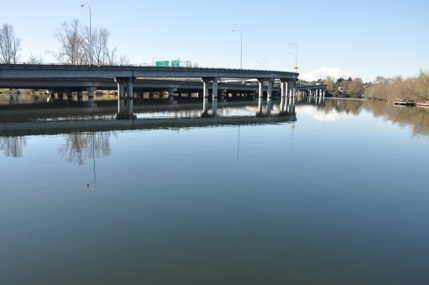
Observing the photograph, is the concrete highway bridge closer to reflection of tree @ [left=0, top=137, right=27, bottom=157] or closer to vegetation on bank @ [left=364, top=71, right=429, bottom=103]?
reflection of tree @ [left=0, top=137, right=27, bottom=157]

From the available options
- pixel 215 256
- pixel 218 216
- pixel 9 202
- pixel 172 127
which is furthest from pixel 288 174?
pixel 172 127

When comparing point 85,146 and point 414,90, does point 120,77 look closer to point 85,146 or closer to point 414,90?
point 85,146

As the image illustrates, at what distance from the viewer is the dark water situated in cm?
641

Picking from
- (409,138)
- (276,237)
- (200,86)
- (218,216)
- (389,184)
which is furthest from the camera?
(200,86)

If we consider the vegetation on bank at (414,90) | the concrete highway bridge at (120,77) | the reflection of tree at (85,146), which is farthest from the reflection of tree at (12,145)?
the vegetation on bank at (414,90)

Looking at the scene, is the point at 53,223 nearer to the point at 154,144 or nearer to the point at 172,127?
the point at 154,144

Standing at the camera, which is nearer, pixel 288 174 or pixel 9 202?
pixel 9 202

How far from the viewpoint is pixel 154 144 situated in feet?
66.4

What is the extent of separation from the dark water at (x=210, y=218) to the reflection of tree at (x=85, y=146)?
0.25 metres

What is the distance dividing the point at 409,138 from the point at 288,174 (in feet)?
58.0

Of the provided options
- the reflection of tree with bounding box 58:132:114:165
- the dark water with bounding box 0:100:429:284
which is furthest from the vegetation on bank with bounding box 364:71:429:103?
the reflection of tree with bounding box 58:132:114:165

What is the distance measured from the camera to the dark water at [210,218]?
21.0 feet

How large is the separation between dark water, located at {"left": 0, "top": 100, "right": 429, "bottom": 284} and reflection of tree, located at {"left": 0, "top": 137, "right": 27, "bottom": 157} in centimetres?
29

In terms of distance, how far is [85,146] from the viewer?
751 inches
